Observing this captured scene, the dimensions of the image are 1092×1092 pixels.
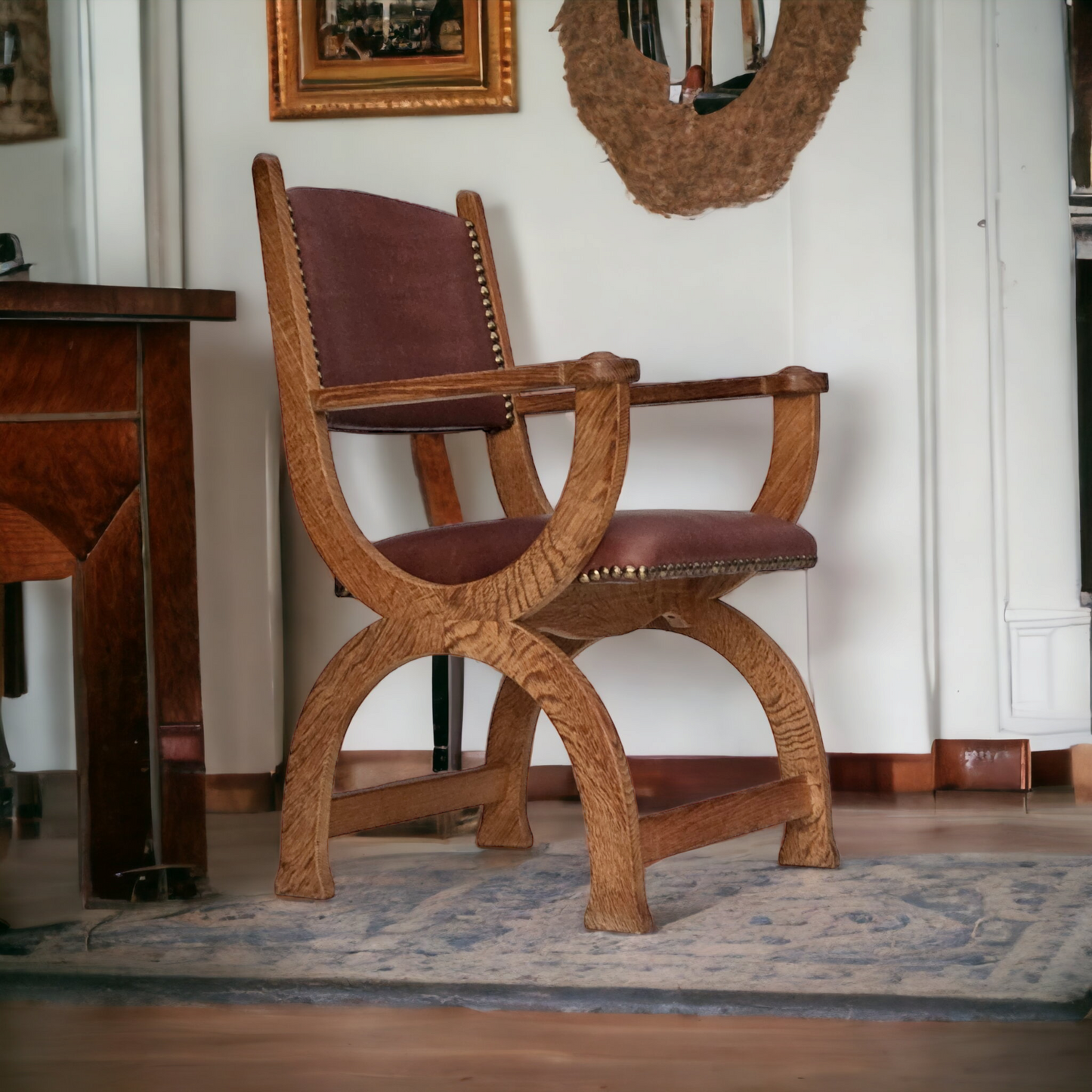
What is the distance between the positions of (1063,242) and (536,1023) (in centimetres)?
184

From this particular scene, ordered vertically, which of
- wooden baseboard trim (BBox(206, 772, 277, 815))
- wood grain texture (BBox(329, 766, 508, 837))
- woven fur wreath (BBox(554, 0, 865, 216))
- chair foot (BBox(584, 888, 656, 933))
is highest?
woven fur wreath (BBox(554, 0, 865, 216))

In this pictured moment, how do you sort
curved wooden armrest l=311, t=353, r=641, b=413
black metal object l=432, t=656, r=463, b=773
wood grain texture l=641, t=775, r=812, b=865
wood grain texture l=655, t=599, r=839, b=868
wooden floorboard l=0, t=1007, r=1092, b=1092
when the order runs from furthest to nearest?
black metal object l=432, t=656, r=463, b=773 < wood grain texture l=655, t=599, r=839, b=868 < wood grain texture l=641, t=775, r=812, b=865 < curved wooden armrest l=311, t=353, r=641, b=413 < wooden floorboard l=0, t=1007, r=1092, b=1092

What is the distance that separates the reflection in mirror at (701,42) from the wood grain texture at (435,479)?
82cm

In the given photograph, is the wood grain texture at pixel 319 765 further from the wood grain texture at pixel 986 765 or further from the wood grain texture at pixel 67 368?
the wood grain texture at pixel 986 765

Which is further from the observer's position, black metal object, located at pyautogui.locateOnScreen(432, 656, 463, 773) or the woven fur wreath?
the woven fur wreath

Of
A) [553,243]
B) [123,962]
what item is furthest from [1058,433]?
[123,962]

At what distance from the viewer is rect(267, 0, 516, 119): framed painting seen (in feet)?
7.73

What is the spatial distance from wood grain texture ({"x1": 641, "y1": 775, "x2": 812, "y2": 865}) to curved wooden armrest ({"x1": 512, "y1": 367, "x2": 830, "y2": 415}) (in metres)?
0.57

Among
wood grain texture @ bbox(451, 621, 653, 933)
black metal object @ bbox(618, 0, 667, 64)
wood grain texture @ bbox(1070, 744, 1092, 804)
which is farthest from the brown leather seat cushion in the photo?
black metal object @ bbox(618, 0, 667, 64)

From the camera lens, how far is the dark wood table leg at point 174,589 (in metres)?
1.69

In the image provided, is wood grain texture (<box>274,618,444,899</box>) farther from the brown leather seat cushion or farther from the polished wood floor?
the polished wood floor

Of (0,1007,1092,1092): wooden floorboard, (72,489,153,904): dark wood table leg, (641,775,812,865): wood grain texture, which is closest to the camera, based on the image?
(0,1007,1092,1092): wooden floorboard

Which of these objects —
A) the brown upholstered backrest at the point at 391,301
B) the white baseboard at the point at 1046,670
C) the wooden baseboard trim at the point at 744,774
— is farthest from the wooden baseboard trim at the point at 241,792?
the white baseboard at the point at 1046,670

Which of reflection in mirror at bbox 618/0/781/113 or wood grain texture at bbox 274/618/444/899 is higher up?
reflection in mirror at bbox 618/0/781/113
